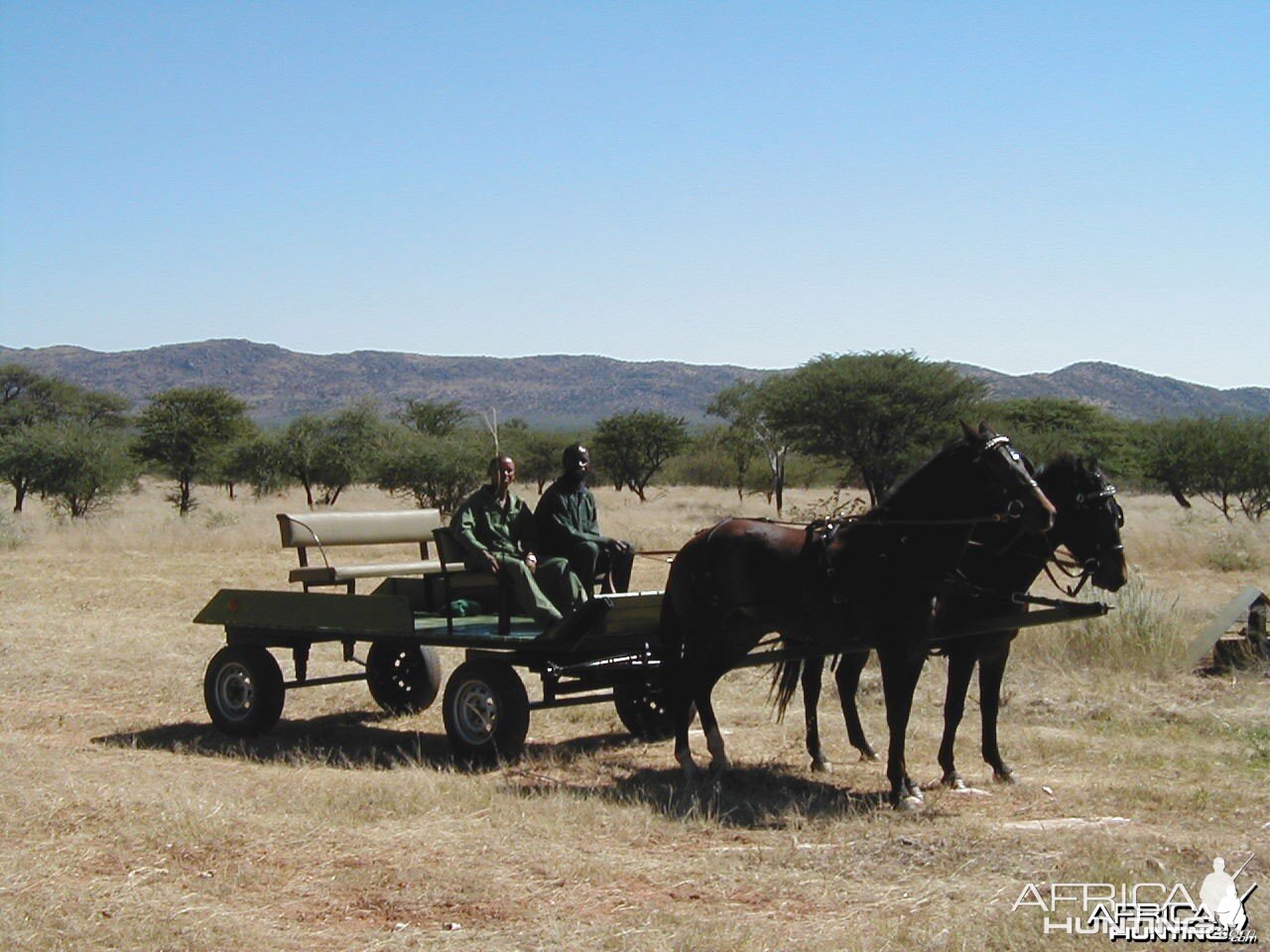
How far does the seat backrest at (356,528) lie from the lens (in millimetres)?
9805

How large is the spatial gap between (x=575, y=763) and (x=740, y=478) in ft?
168

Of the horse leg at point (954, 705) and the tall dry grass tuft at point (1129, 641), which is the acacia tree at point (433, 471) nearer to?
the tall dry grass tuft at point (1129, 641)

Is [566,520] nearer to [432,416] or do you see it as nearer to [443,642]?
[443,642]

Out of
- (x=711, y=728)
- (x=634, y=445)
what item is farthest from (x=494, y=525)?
(x=634, y=445)

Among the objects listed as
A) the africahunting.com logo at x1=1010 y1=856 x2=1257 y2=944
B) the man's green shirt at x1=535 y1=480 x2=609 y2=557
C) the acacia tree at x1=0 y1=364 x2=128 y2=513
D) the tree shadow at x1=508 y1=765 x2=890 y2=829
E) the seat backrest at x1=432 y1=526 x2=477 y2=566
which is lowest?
the tree shadow at x1=508 y1=765 x2=890 y2=829

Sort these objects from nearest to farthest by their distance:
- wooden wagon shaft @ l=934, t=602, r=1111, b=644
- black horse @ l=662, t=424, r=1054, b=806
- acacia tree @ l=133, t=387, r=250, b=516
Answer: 1. black horse @ l=662, t=424, r=1054, b=806
2. wooden wagon shaft @ l=934, t=602, r=1111, b=644
3. acacia tree @ l=133, t=387, r=250, b=516

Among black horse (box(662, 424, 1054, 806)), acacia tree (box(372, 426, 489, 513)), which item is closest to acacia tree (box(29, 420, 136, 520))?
acacia tree (box(372, 426, 489, 513))

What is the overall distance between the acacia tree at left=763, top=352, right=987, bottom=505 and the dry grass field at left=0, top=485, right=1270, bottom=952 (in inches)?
941

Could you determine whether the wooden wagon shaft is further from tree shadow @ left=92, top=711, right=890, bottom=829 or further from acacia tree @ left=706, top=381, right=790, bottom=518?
acacia tree @ left=706, top=381, right=790, bottom=518

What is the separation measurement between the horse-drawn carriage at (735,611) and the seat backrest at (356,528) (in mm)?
17

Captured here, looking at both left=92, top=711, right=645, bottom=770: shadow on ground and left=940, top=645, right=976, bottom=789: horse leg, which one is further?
left=92, top=711, right=645, bottom=770: shadow on ground

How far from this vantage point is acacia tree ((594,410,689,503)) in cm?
5928

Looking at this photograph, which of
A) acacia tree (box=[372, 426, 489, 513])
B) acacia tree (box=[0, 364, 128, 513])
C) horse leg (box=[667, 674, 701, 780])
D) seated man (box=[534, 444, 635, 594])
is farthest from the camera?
acacia tree (box=[0, 364, 128, 513])

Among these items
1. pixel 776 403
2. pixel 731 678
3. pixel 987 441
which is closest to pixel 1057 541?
pixel 987 441
